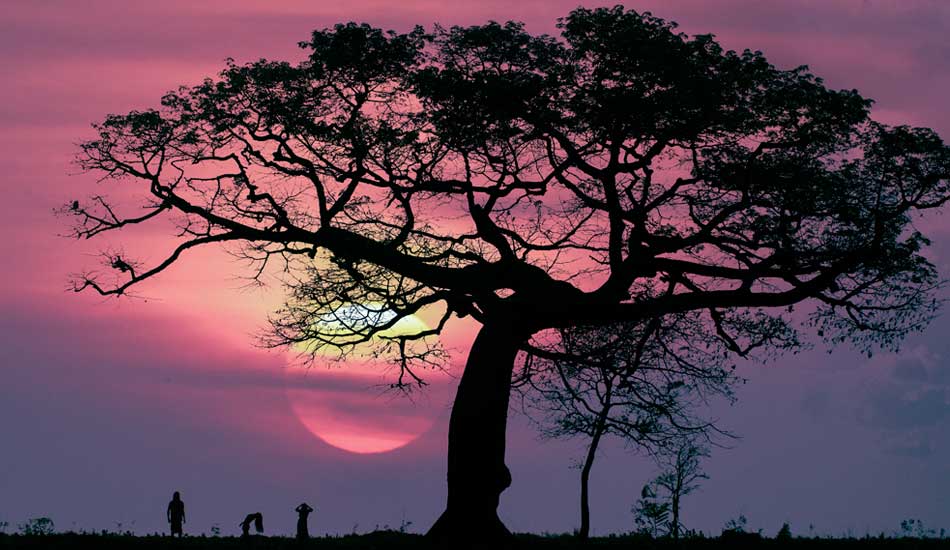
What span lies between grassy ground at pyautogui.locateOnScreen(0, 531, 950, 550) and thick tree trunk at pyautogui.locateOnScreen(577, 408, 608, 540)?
255cm

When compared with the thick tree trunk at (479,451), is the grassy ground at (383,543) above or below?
below

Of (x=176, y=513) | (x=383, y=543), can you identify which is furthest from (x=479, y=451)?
(x=176, y=513)

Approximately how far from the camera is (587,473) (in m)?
38.2

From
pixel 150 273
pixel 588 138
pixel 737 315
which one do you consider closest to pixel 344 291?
pixel 150 273

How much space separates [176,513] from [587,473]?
42.5 ft

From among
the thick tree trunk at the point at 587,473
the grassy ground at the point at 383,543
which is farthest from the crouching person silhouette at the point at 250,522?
the thick tree trunk at the point at 587,473

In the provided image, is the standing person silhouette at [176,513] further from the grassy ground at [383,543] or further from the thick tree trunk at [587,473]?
the thick tree trunk at [587,473]

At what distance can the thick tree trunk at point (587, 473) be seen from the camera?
1428 inches

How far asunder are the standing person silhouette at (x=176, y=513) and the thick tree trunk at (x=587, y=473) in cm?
1172

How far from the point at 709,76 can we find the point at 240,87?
1241 cm

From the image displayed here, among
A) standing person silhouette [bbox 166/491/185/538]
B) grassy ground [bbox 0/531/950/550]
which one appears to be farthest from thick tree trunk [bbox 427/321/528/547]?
standing person silhouette [bbox 166/491/185/538]

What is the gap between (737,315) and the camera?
3369 centimetres

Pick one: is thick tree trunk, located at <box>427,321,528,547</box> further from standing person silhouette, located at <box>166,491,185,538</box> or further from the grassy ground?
standing person silhouette, located at <box>166,491,185,538</box>

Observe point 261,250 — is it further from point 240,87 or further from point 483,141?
point 483,141
